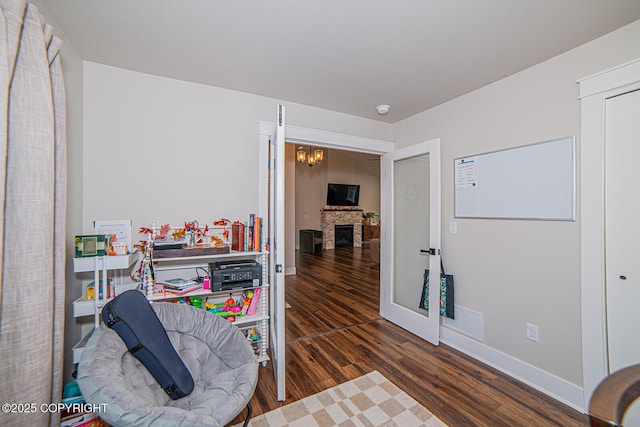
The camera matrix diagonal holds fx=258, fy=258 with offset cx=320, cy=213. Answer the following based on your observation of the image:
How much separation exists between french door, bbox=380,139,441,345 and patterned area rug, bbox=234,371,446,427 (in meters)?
0.99

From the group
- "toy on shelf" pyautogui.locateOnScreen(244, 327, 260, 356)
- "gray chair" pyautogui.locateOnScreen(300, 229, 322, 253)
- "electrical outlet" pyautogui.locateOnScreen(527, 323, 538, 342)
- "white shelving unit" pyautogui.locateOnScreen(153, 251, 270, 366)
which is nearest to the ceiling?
"white shelving unit" pyautogui.locateOnScreen(153, 251, 270, 366)

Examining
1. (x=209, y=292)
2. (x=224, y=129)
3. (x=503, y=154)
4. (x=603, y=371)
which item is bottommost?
(x=603, y=371)

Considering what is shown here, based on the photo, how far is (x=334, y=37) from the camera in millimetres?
1690

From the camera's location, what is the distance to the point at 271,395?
1931mm

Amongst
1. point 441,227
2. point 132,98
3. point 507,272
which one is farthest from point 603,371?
point 132,98

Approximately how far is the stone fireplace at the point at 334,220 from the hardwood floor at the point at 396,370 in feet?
16.9

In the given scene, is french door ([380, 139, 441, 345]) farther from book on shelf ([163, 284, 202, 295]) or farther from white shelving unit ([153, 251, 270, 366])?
book on shelf ([163, 284, 202, 295])

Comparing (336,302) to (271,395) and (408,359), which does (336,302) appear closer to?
(408,359)

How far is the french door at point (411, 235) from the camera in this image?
104 inches

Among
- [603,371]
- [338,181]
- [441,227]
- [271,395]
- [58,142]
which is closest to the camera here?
[58,142]

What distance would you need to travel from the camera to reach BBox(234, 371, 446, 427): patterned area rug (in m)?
1.66

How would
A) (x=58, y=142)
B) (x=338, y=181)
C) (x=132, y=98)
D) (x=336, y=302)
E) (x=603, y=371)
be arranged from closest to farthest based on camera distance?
(x=58, y=142) < (x=603, y=371) < (x=132, y=98) < (x=336, y=302) < (x=338, y=181)

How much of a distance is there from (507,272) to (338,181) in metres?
7.37

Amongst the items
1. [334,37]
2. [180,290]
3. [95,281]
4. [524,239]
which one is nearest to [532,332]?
[524,239]
